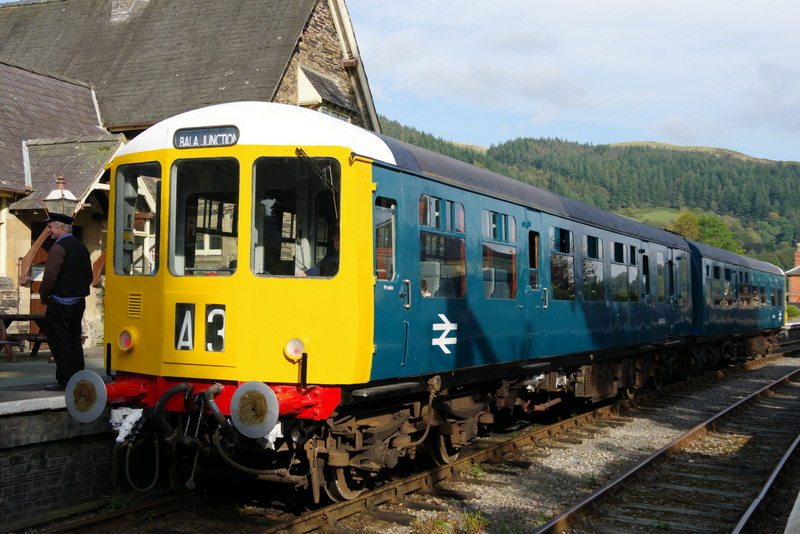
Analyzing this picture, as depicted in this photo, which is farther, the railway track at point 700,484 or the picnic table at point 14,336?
the picnic table at point 14,336

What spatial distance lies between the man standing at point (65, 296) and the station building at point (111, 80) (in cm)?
690

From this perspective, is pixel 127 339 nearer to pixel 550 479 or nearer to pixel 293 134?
pixel 293 134

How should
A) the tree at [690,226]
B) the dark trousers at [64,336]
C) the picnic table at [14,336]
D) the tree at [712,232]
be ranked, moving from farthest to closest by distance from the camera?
1. the tree at [690,226]
2. the tree at [712,232]
3. the picnic table at [14,336]
4. the dark trousers at [64,336]

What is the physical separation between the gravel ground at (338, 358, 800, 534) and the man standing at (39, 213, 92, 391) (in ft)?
11.4

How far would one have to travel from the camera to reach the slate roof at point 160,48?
66.5 feet

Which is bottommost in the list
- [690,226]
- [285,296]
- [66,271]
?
[285,296]

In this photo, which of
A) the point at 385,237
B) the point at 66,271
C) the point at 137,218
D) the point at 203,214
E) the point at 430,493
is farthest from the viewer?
the point at 66,271

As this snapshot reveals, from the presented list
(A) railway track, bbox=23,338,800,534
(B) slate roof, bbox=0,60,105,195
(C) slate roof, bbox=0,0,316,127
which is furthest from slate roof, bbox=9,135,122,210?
(A) railway track, bbox=23,338,800,534

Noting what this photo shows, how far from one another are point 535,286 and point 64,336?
5.24 metres

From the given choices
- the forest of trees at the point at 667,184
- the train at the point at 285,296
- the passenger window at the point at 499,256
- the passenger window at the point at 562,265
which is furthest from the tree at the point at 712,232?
the train at the point at 285,296

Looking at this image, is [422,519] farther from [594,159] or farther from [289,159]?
[594,159]

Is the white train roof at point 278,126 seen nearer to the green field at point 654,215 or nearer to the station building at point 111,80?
the station building at point 111,80

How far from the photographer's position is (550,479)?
9.02 meters

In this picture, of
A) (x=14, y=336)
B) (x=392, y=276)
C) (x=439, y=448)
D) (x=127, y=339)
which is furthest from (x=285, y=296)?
(x=14, y=336)
